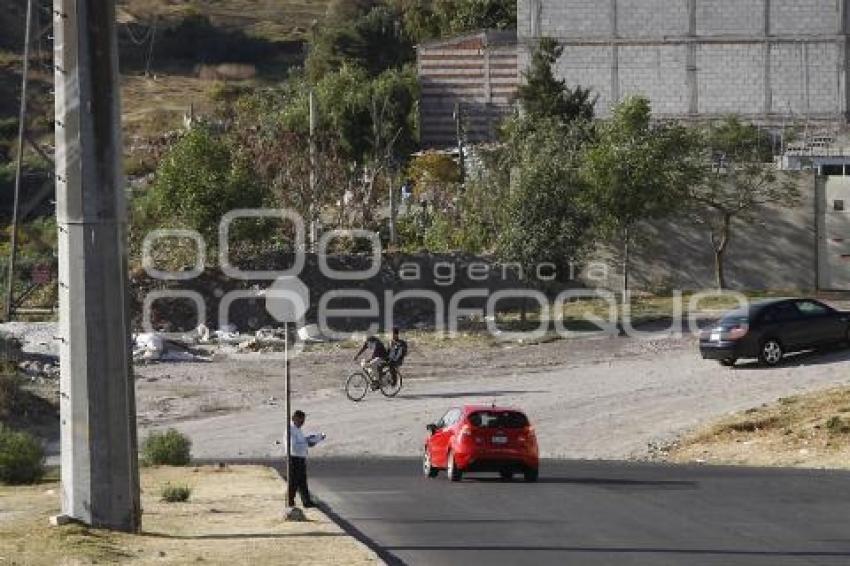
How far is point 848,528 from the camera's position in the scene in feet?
68.2

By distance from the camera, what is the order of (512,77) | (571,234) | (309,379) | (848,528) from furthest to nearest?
(512,77)
(571,234)
(309,379)
(848,528)

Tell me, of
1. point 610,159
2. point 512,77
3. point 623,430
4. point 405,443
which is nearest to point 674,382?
point 623,430

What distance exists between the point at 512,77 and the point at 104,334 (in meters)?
71.7

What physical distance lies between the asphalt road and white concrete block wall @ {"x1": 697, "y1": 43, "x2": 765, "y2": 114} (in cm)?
5143

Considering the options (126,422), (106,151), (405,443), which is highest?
(106,151)

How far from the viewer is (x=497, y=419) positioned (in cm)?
3003

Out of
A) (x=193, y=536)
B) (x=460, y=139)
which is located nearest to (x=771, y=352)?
(x=193, y=536)

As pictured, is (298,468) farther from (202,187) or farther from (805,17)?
(805,17)

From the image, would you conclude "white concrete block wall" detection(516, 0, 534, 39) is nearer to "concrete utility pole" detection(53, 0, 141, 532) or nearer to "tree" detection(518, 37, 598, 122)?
"tree" detection(518, 37, 598, 122)

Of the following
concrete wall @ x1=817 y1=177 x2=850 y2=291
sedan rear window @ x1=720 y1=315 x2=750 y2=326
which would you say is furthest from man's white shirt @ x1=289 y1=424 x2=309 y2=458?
concrete wall @ x1=817 y1=177 x2=850 y2=291

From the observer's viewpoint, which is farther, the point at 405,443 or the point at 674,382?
the point at 674,382

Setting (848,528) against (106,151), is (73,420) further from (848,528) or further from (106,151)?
(848,528)

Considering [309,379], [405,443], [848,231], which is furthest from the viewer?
[848,231]

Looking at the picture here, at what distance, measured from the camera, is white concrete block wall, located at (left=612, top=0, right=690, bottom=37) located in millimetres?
81438
